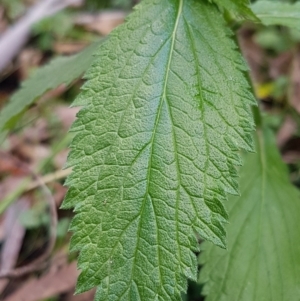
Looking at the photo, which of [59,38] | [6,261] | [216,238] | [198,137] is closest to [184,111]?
[198,137]

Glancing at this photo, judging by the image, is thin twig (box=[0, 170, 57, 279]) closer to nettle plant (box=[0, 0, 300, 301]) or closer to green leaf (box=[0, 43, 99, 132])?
green leaf (box=[0, 43, 99, 132])

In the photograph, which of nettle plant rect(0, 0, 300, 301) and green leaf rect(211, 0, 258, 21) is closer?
nettle plant rect(0, 0, 300, 301)

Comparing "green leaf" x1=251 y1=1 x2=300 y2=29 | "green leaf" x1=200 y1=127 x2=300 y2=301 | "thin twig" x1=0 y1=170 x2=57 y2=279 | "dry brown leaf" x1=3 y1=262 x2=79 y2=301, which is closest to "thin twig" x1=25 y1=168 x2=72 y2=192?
"thin twig" x1=0 y1=170 x2=57 y2=279

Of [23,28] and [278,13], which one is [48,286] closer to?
[278,13]

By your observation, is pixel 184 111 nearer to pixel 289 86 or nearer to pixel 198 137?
pixel 198 137

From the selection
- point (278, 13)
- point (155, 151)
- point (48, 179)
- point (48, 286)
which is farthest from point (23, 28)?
point (155, 151)
